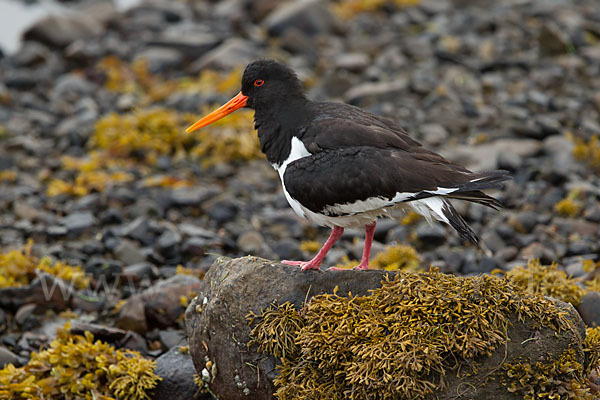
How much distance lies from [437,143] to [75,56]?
9955mm

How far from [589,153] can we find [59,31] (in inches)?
551

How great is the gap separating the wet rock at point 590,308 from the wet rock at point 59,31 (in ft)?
52.3

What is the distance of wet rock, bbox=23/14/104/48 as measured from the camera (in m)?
18.8

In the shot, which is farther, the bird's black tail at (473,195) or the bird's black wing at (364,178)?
the bird's black wing at (364,178)

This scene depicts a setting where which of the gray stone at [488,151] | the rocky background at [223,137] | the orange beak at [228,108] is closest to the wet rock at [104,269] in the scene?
the rocky background at [223,137]

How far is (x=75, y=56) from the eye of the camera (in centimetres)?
1777

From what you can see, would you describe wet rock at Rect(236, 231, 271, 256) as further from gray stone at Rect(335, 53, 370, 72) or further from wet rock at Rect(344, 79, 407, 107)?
gray stone at Rect(335, 53, 370, 72)

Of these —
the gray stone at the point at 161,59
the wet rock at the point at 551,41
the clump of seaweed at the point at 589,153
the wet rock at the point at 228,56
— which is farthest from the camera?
the gray stone at the point at 161,59

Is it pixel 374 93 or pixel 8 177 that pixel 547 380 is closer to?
pixel 8 177

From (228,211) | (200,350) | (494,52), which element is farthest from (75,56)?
(200,350)

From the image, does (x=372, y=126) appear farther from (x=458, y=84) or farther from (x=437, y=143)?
(x=458, y=84)

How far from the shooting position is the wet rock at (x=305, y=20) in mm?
18734

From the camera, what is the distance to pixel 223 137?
1279 centimetres

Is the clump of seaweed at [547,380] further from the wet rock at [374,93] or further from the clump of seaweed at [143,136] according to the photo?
the wet rock at [374,93]
